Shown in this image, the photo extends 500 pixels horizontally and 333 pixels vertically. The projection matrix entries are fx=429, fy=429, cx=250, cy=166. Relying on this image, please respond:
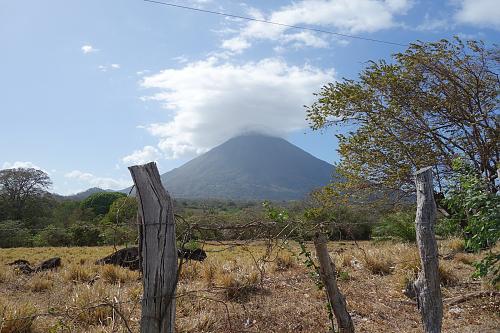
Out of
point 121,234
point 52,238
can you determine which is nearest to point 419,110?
point 121,234

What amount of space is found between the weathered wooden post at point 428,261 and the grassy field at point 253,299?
87 cm

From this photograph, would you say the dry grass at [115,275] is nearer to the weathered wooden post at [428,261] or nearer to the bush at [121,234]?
the bush at [121,234]

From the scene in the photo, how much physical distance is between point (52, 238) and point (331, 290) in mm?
31947

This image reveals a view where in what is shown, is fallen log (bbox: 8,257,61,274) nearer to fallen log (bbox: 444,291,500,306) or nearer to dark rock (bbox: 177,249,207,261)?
dark rock (bbox: 177,249,207,261)

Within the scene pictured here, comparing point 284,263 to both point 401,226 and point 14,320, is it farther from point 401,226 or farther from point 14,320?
point 401,226

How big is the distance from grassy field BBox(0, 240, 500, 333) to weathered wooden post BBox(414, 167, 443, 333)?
2.85 feet

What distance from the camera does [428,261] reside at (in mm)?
4105

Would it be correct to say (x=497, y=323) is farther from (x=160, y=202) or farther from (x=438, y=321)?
(x=160, y=202)

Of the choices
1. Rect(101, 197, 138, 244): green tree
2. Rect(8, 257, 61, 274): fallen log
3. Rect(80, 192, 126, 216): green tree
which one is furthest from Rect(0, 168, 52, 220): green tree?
Rect(101, 197, 138, 244): green tree

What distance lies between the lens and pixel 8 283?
912cm

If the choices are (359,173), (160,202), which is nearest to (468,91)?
(359,173)

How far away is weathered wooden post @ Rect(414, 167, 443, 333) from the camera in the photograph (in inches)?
161

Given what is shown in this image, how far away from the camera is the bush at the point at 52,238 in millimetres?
31312

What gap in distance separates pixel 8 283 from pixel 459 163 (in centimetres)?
898
